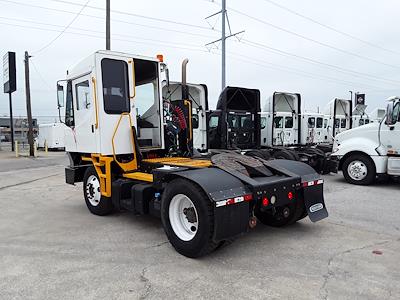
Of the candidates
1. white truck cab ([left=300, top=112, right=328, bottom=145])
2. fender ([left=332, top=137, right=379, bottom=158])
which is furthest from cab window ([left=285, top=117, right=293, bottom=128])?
fender ([left=332, top=137, right=379, bottom=158])

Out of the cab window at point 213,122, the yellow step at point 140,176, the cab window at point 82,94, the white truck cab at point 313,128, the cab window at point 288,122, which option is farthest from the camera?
the white truck cab at point 313,128

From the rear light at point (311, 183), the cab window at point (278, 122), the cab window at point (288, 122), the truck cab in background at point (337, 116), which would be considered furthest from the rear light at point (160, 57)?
the truck cab in background at point (337, 116)

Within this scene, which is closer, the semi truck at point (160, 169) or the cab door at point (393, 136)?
the semi truck at point (160, 169)

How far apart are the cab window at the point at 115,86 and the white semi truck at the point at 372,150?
6.94 m

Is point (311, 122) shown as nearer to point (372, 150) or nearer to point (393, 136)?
point (372, 150)

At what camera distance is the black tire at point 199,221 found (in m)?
3.94

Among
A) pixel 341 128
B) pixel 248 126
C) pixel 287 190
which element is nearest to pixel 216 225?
pixel 287 190

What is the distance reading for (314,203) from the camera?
513 centimetres

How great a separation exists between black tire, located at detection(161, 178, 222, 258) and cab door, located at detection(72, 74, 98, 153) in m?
2.12

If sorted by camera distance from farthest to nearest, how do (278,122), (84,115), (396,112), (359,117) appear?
(359,117) → (278,122) → (396,112) → (84,115)

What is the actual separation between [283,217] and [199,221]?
1.87m

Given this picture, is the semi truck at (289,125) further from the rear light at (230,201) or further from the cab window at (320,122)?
the rear light at (230,201)

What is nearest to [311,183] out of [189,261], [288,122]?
[189,261]

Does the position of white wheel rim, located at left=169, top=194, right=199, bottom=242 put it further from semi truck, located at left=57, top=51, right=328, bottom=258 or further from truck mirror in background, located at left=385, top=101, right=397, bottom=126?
truck mirror in background, located at left=385, top=101, right=397, bottom=126
